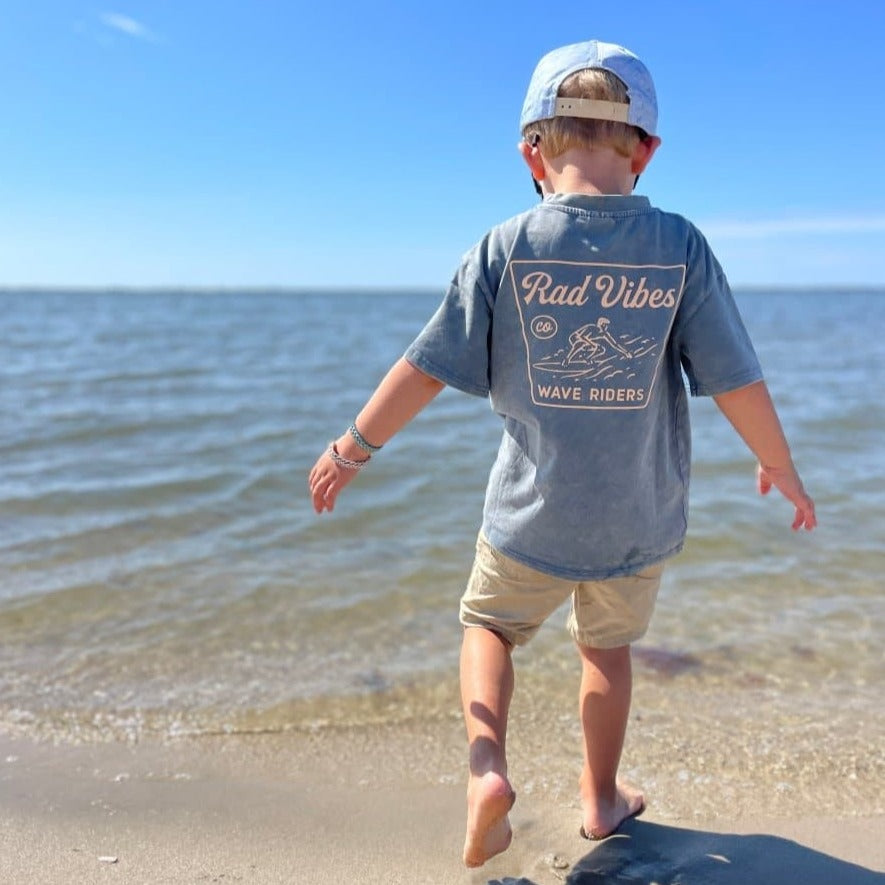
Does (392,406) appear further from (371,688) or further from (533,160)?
(371,688)

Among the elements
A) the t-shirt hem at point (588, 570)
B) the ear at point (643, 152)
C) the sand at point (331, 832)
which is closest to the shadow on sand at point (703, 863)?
the sand at point (331, 832)

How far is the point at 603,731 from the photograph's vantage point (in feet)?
7.43

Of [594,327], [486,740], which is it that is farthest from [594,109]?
[486,740]

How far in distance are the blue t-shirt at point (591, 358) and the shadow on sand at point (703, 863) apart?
76 centimetres

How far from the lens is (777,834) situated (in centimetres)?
232

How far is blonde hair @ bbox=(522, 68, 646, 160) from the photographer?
6.04 ft

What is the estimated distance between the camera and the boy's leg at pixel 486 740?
5.89 ft

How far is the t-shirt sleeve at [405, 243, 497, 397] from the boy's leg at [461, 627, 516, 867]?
0.65m

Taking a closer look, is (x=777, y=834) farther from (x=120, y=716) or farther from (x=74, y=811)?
(x=120, y=716)

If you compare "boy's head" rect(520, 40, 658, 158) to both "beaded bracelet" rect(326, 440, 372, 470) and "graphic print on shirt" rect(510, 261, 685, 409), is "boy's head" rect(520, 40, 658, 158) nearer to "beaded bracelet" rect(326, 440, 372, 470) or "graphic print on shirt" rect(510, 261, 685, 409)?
"graphic print on shirt" rect(510, 261, 685, 409)

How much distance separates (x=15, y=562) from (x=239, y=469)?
8.12 ft

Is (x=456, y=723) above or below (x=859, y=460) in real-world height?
below

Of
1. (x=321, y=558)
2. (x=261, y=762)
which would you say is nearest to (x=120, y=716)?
(x=261, y=762)

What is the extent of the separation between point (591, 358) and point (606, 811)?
1.24 metres
